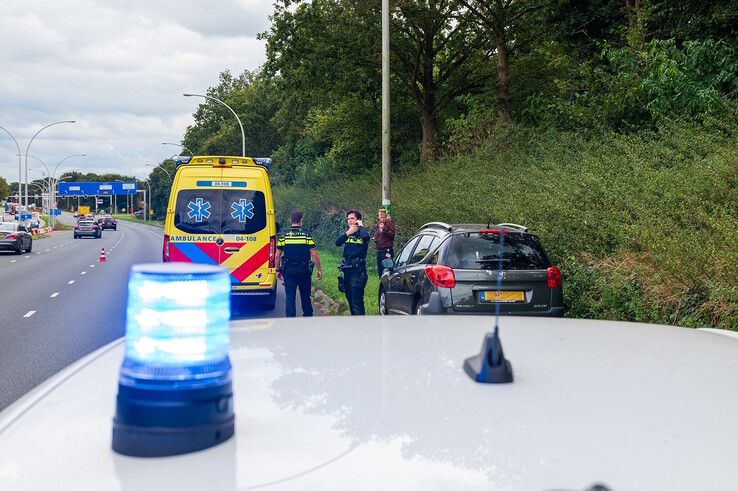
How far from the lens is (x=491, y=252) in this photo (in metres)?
9.89

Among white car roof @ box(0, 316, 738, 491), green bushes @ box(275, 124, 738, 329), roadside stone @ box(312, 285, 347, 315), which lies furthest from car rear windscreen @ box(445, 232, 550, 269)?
white car roof @ box(0, 316, 738, 491)

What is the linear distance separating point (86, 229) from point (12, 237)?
3149 cm

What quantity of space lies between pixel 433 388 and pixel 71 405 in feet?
2.83

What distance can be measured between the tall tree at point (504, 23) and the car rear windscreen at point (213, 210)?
14846mm

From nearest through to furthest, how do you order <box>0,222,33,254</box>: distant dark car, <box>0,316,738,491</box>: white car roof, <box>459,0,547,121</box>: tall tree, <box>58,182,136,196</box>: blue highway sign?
1. <box>0,316,738,491</box>: white car roof
2. <box>459,0,547,121</box>: tall tree
3. <box>0,222,33,254</box>: distant dark car
4. <box>58,182,136,196</box>: blue highway sign

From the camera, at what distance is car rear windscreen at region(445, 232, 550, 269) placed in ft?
32.2

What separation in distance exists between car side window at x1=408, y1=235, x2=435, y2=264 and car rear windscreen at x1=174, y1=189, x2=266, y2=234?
4.20 m

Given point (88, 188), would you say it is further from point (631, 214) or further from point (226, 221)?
point (631, 214)

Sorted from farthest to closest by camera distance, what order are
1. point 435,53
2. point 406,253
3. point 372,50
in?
point 435,53
point 372,50
point 406,253

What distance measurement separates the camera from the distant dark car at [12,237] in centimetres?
3541

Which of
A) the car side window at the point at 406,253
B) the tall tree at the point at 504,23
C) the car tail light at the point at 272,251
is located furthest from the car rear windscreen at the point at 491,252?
the tall tree at the point at 504,23

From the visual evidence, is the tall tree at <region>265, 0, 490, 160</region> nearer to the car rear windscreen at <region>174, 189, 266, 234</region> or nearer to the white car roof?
the car rear windscreen at <region>174, 189, 266, 234</region>

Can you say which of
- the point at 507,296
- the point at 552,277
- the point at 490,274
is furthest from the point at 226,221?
the point at 552,277

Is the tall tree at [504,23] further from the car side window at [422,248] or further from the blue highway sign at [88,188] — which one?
the blue highway sign at [88,188]
